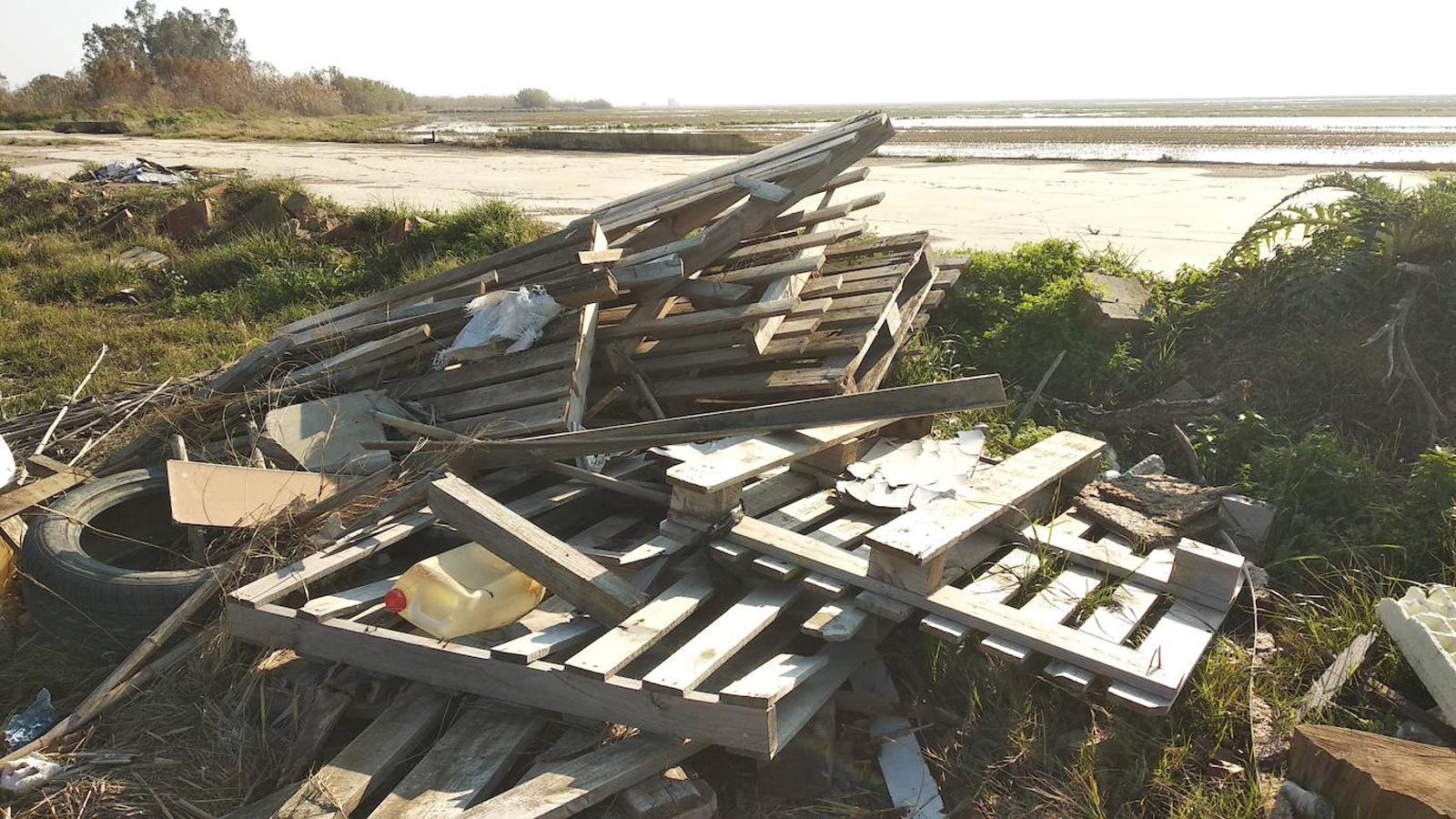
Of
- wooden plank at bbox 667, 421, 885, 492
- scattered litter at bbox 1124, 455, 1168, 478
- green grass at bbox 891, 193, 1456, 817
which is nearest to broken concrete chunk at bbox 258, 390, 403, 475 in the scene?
wooden plank at bbox 667, 421, 885, 492

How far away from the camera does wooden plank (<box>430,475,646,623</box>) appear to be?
2.69m

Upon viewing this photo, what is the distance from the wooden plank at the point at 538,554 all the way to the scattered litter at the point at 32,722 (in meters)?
1.49

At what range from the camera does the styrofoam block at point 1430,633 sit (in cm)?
243

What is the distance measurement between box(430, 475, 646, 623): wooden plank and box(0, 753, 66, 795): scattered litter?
54.2 inches

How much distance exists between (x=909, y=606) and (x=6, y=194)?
46.0 feet

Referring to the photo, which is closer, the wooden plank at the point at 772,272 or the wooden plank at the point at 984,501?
the wooden plank at the point at 984,501

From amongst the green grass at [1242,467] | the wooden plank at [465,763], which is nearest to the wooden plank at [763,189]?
the green grass at [1242,467]

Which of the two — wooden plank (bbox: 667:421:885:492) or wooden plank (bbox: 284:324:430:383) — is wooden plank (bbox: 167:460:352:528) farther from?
wooden plank (bbox: 667:421:885:492)

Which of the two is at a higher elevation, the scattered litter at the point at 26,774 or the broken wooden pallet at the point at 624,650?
the broken wooden pallet at the point at 624,650

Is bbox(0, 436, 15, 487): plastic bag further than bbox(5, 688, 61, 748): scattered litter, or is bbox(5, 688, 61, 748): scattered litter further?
bbox(0, 436, 15, 487): plastic bag

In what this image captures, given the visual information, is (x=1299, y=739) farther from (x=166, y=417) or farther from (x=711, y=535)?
(x=166, y=417)

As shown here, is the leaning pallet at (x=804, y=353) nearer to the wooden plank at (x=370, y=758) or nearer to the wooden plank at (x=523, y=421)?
the wooden plank at (x=523, y=421)

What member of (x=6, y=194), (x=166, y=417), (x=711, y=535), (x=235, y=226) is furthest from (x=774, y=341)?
(x=6, y=194)

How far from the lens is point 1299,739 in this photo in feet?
7.60
